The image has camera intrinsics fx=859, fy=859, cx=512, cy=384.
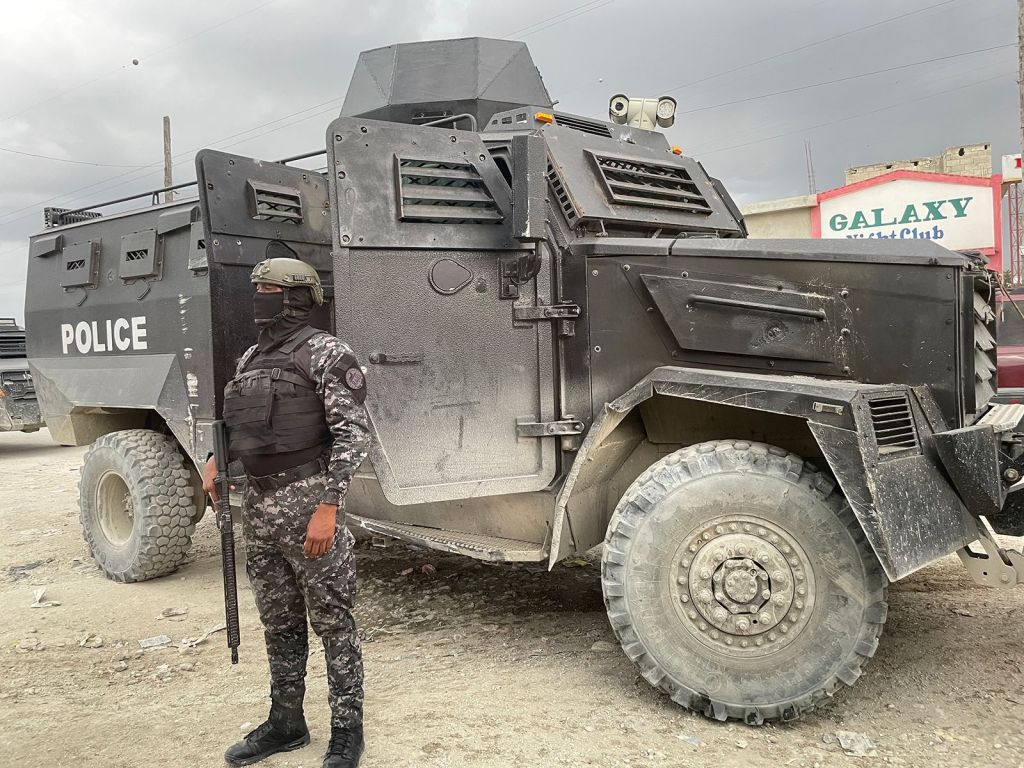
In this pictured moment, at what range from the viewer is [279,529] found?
9.51ft

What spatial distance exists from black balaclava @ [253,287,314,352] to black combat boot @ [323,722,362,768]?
1.33 m

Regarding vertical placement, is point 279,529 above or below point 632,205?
below

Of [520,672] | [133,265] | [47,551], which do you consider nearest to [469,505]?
[520,672]

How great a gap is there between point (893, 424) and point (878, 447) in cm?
15

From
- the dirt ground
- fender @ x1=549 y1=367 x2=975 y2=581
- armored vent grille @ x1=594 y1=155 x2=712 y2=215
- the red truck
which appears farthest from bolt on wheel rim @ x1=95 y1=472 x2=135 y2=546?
the red truck

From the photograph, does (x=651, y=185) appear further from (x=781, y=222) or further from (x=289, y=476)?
(x=781, y=222)

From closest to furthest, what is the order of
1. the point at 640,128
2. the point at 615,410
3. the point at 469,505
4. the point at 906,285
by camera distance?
the point at 906,285, the point at 615,410, the point at 469,505, the point at 640,128

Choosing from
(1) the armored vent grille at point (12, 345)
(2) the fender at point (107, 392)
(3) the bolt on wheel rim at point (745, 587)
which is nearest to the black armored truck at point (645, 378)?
(3) the bolt on wheel rim at point (745, 587)

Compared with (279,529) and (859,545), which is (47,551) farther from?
(859,545)

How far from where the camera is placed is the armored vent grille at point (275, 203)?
4484 mm

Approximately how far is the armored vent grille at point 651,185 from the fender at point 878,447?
3.48ft

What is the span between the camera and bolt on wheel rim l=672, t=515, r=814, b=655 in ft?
9.86

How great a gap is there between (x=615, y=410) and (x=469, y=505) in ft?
2.94

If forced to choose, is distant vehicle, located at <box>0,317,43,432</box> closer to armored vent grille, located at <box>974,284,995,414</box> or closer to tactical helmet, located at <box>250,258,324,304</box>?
tactical helmet, located at <box>250,258,324,304</box>
